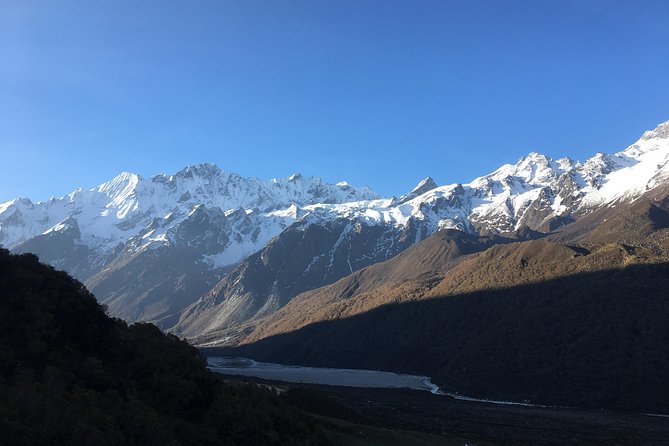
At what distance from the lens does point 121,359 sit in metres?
43.1

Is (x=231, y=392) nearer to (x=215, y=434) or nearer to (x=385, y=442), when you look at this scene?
(x=215, y=434)

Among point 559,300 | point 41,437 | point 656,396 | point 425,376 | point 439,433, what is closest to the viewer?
point 41,437

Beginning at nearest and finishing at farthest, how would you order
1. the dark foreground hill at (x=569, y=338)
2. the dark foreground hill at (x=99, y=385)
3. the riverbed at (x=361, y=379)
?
the dark foreground hill at (x=99, y=385)
the dark foreground hill at (x=569, y=338)
the riverbed at (x=361, y=379)

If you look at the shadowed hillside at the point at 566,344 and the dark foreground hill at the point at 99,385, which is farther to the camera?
the shadowed hillside at the point at 566,344

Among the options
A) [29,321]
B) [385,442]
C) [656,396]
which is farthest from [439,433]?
[656,396]

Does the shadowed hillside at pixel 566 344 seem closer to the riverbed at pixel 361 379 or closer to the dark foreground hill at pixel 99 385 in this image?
the riverbed at pixel 361 379

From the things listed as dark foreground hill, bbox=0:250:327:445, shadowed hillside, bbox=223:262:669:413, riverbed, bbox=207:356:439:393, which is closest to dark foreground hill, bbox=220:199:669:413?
shadowed hillside, bbox=223:262:669:413

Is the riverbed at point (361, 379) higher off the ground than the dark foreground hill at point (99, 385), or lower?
lower

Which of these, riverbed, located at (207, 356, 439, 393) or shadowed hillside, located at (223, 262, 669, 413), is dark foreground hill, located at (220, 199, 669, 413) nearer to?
shadowed hillside, located at (223, 262, 669, 413)

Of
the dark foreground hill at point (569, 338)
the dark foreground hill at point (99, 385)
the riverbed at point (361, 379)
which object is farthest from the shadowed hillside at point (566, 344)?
the dark foreground hill at point (99, 385)

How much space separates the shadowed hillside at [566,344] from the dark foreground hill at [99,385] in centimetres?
9924

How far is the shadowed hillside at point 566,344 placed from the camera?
408 ft

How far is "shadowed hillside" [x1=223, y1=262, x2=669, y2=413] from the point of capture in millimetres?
124438

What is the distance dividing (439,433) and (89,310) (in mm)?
45420
